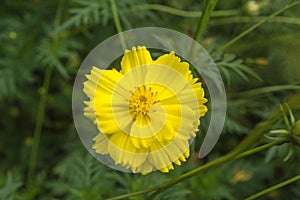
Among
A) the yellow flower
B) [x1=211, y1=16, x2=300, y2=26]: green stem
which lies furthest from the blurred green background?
the yellow flower

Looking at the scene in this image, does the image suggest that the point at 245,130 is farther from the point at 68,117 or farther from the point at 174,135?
the point at 174,135

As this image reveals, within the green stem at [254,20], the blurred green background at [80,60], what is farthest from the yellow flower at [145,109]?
the green stem at [254,20]

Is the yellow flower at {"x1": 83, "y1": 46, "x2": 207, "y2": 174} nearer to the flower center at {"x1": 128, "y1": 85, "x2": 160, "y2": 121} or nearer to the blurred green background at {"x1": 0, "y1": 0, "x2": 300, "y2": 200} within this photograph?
the flower center at {"x1": 128, "y1": 85, "x2": 160, "y2": 121}

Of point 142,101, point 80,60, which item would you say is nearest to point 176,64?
point 142,101

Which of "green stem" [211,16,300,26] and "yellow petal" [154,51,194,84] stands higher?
"green stem" [211,16,300,26]

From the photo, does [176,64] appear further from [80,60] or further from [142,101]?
[80,60]

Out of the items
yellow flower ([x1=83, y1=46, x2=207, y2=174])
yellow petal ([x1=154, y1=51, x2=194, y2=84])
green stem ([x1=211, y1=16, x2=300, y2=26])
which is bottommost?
yellow flower ([x1=83, y1=46, x2=207, y2=174])

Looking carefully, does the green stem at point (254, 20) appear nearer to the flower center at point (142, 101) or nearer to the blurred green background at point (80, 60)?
the blurred green background at point (80, 60)
